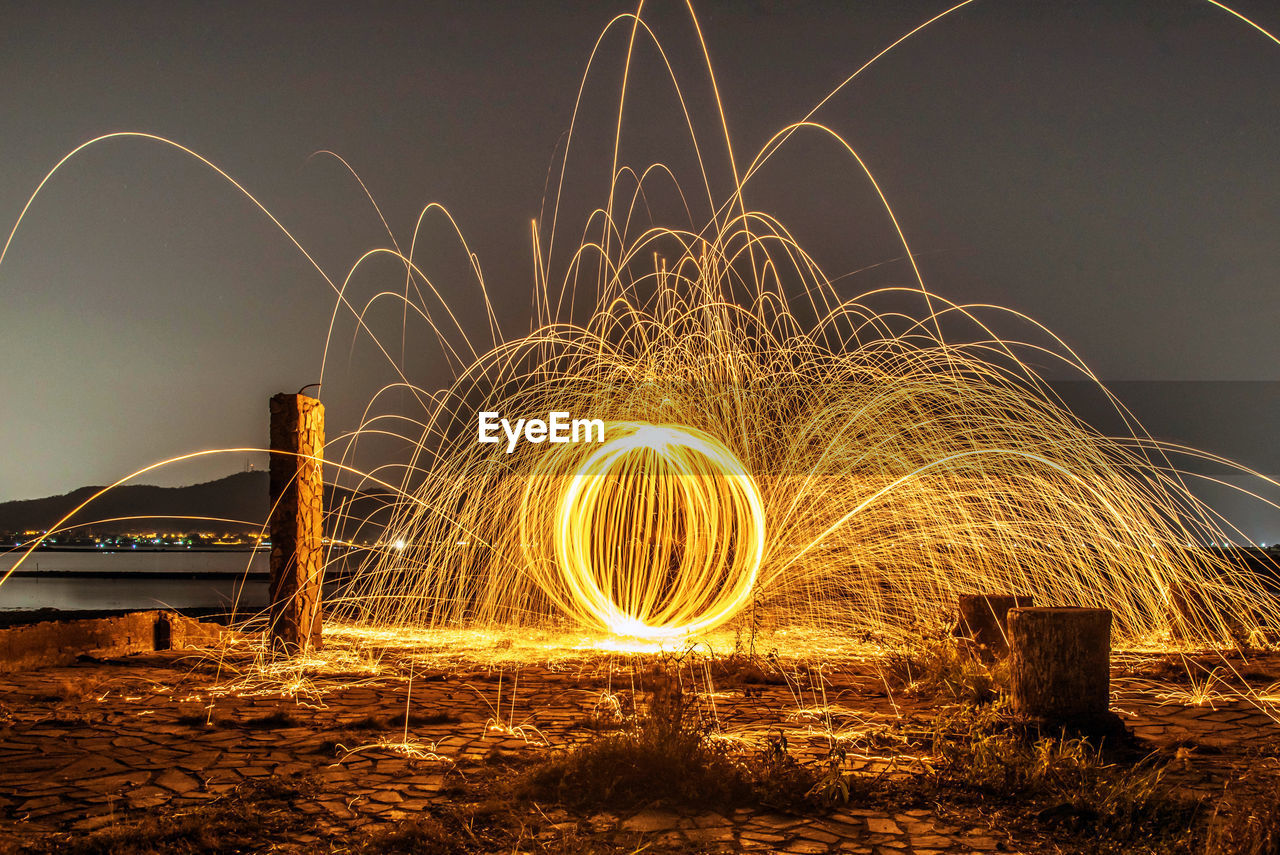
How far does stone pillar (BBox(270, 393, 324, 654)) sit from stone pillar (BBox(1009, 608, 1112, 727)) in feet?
24.6

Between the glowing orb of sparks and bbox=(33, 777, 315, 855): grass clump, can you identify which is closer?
bbox=(33, 777, 315, 855): grass clump

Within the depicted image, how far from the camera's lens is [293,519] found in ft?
34.4

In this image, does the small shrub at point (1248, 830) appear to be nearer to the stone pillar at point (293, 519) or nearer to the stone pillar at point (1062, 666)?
the stone pillar at point (1062, 666)

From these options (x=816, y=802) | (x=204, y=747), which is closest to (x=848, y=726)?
(x=816, y=802)

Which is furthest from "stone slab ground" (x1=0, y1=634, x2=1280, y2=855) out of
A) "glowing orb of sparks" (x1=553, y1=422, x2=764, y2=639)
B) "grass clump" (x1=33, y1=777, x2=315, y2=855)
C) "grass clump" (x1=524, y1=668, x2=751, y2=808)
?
"glowing orb of sparks" (x1=553, y1=422, x2=764, y2=639)

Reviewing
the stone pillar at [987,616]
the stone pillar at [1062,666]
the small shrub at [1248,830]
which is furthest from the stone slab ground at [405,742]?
the stone pillar at [987,616]

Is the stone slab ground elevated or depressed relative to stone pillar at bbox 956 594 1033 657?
depressed

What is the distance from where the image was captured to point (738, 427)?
12.4m

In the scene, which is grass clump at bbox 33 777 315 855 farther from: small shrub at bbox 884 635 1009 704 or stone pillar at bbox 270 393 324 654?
stone pillar at bbox 270 393 324 654

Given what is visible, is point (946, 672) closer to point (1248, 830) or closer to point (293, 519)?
point (1248, 830)

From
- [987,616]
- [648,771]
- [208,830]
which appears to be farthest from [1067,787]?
[208,830]

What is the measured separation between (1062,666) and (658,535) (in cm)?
702

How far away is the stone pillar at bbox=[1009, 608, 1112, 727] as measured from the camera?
21.4 ft

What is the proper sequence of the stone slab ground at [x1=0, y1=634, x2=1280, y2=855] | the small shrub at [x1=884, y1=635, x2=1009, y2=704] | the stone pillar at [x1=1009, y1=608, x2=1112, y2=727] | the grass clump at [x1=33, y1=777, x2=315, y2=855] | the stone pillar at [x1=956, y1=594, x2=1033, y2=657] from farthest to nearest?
the stone pillar at [x1=956, y1=594, x2=1033, y2=657] → the small shrub at [x1=884, y1=635, x2=1009, y2=704] → the stone pillar at [x1=1009, y1=608, x2=1112, y2=727] → the stone slab ground at [x1=0, y1=634, x2=1280, y2=855] → the grass clump at [x1=33, y1=777, x2=315, y2=855]
